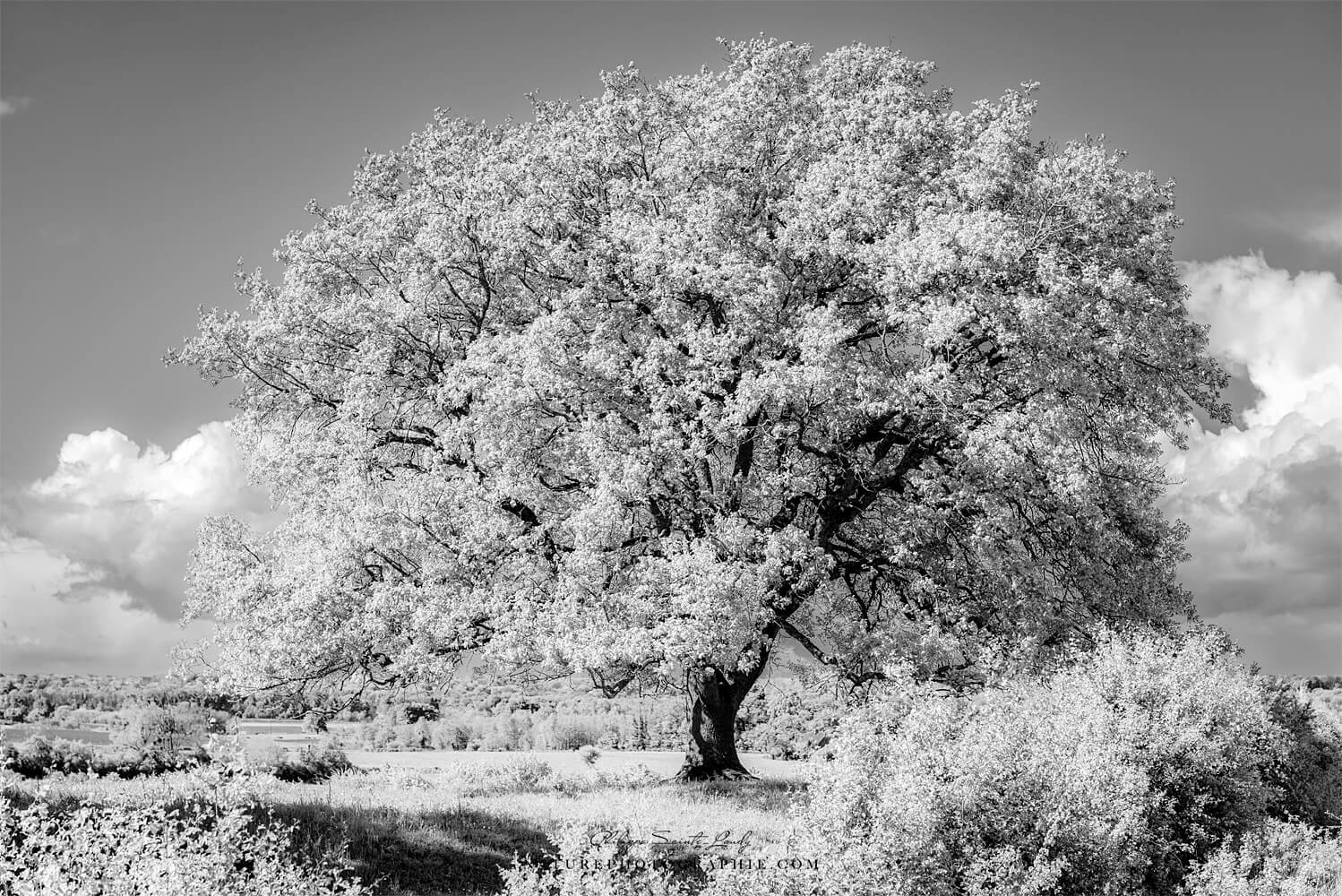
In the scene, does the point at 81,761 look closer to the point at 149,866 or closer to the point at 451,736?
the point at 149,866

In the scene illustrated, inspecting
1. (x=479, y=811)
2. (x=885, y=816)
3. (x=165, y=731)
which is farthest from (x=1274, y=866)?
(x=165, y=731)

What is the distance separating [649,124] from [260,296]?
8.42 meters

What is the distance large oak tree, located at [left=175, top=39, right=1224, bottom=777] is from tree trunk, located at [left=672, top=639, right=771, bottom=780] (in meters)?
0.11

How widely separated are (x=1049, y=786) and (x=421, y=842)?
749 centimetres

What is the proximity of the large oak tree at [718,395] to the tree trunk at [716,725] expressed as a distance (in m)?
0.11

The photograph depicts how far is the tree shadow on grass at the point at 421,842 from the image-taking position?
38.7 ft

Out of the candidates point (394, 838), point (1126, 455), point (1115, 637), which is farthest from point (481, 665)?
point (1126, 455)

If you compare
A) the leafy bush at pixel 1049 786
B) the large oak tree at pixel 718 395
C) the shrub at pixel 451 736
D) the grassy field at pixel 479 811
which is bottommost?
the shrub at pixel 451 736

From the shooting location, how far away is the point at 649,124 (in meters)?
20.0

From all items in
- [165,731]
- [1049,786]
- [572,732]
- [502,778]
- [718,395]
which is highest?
[718,395]

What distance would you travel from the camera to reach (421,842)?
43.0ft

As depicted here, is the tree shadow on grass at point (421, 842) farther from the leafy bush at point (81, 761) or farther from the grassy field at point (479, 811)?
the leafy bush at point (81, 761)

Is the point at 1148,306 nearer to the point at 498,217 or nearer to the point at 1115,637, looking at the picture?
the point at 1115,637

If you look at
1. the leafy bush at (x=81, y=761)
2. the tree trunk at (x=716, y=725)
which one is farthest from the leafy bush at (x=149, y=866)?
the tree trunk at (x=716, y=725)
